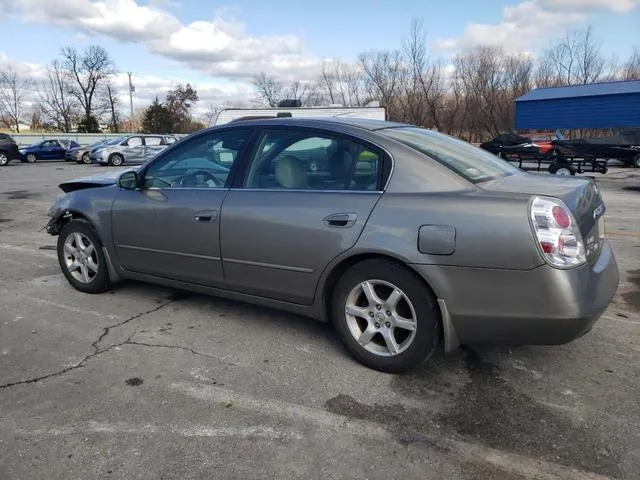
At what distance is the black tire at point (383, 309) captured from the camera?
3.08 m

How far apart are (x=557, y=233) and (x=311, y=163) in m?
1.62

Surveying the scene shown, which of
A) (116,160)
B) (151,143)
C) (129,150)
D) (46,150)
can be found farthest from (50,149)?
(151,143)

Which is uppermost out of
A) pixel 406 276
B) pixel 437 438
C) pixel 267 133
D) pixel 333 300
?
pixel 267 133

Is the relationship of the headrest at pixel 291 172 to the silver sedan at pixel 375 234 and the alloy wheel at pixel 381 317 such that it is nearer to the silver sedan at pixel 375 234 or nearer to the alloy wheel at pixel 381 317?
the silver sedan at pixel 375 234

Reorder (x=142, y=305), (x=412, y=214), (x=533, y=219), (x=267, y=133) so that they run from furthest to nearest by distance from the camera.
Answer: (x=142, y=305), (x=267, y=133), (x=412, y=214), (x=533, y=219)

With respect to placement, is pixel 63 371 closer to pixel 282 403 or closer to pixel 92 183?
pixel 282 403

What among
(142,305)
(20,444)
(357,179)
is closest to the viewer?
(20,444)

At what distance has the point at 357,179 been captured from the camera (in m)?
3.39

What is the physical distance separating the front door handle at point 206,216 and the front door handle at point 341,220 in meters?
0.93

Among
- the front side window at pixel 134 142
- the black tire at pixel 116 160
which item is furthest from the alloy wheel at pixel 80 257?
the front side window at pixel 134 142

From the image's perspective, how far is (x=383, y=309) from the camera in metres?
3.24

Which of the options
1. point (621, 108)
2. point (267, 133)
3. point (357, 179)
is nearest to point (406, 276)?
point (357, 179)

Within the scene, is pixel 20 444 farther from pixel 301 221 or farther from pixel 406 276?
pixel 406 276

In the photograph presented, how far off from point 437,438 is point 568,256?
1155 millimetres
